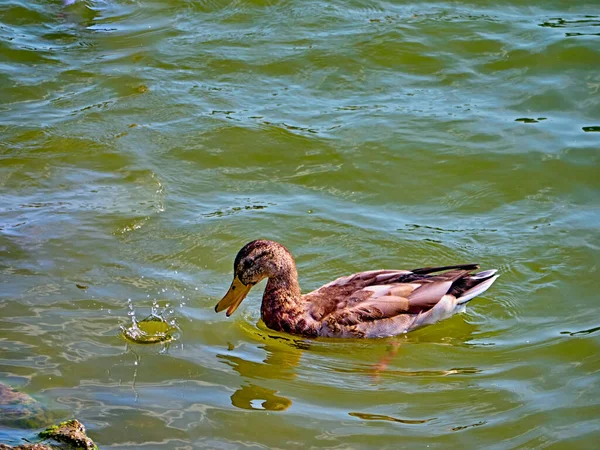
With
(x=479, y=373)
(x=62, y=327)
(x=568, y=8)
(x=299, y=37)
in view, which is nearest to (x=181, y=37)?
(x=299, y=37)

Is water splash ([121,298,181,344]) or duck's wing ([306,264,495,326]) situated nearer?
water splash ([121,298,181,344])

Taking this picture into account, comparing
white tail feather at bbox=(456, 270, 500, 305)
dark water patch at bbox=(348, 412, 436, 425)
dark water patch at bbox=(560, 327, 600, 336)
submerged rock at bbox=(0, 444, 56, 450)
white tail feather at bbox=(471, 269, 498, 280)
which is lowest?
dark water patch at bbox=(560, 327, 600, 336)

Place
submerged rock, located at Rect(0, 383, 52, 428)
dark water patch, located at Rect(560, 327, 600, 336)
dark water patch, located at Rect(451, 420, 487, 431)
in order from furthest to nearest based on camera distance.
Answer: dark water patch, located at Rect(560, 327, 600, 336)
dark water patch, located at Rect(451, 420, 487, 431)
submerged rock, located at Rect(0, 383, 52, 428)

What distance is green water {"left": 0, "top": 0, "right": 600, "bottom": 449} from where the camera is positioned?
7098 millimetres

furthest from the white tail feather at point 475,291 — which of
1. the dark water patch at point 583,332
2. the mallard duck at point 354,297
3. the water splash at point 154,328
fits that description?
the water splash at point 154,328

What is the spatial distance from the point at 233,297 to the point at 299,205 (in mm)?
2075

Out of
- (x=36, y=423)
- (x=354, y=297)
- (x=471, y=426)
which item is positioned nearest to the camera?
(x=36, y=423)

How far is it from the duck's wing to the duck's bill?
0.61 m

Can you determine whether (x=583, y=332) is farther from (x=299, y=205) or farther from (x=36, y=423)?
(x=36, y=423)

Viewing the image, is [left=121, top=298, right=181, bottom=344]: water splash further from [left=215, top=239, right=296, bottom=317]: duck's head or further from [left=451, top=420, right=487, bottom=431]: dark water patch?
[left=451, top=420, right=487, bottom=431]: dark water patch

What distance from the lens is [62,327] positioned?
8.09 meters

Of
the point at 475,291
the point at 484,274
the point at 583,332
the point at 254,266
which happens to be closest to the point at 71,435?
the point at 254,266

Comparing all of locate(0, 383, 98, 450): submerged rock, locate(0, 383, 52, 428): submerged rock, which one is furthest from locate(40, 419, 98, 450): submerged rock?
locate(0, 383, 52, 428): submerged rock

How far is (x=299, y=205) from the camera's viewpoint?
1043 centimetres
